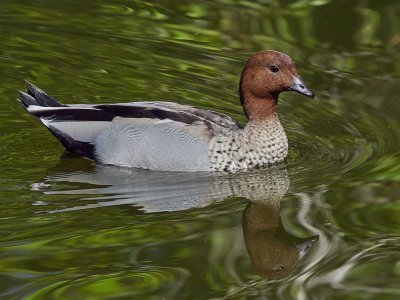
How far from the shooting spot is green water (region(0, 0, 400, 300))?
23.2ft

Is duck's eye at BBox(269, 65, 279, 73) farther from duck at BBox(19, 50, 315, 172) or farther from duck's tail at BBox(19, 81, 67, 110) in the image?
duck's tail at BBox(19, 81, 67, 110)

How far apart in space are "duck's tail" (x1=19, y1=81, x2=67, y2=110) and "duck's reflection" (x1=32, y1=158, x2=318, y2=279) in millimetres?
628

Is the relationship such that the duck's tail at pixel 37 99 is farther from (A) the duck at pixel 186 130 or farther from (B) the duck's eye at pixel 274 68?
(B) the duck's eye at pixel 274 68

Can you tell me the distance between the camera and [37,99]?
10164mm

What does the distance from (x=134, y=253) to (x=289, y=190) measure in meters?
1.83

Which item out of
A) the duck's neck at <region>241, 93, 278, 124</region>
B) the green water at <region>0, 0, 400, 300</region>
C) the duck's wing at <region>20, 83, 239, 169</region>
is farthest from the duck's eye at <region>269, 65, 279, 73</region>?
the green water at <region>0, 0, 400, 300</region>

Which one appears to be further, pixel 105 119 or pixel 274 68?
pixel 105 119

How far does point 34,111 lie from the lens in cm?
998

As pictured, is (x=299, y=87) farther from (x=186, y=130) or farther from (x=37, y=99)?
(x=37, y=99)

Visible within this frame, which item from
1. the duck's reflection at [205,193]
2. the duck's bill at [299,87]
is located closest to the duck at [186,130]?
the duck's bill at [299,87]

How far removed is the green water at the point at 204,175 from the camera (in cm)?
707

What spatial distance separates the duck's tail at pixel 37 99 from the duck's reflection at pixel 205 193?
2.06 ft

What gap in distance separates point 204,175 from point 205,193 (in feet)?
1.82

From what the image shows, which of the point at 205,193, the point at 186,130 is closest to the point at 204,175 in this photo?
the point at 186,130
